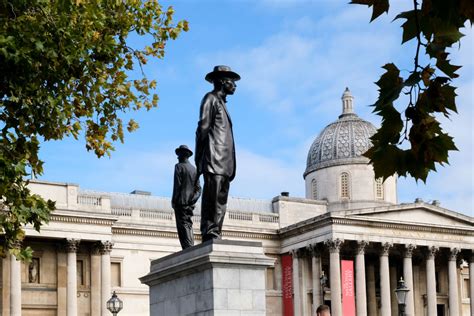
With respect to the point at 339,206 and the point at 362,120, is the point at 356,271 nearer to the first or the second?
the point at 339,206

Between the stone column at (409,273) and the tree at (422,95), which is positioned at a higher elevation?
the stone column at (409,273)

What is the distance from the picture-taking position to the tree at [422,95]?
3.58 metres

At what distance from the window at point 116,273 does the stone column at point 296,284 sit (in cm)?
1147

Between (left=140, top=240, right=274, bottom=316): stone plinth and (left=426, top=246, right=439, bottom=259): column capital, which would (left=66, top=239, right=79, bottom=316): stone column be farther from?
(left=140, top=240, right=274, bottom=316): stone plinth

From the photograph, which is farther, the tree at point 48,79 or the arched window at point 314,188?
the arched window at point 314,188

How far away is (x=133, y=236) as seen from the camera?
61.7 meters

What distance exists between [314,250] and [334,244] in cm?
218

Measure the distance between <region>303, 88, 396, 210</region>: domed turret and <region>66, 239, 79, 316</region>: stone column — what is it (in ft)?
68.3

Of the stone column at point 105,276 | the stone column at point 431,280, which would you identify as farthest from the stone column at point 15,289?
the stone column at point 431,280

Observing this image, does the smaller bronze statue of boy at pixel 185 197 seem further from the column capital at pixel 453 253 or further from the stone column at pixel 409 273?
the column capital at pixel 453 253

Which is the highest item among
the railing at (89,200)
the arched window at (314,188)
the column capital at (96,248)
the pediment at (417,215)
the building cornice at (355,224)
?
the arched window at (314,188)

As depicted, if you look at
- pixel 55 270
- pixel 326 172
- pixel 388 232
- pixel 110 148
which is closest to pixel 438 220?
pixel 388 232

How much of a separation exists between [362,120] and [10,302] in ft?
101

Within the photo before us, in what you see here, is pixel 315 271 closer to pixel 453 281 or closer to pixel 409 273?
pixel 409 273
